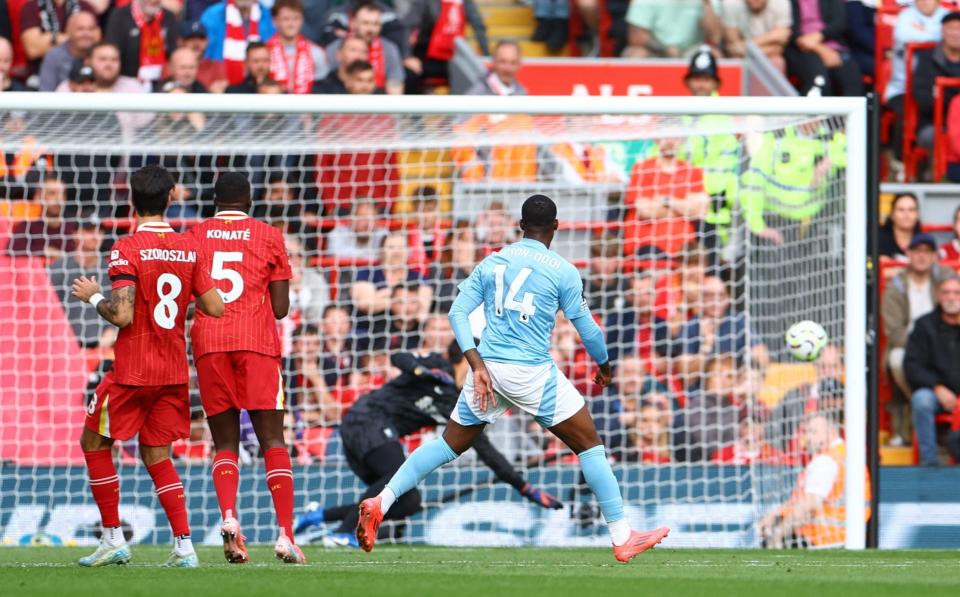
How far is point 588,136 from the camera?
39.4 ft

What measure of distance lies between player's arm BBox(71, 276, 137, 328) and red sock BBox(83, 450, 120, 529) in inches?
27.7

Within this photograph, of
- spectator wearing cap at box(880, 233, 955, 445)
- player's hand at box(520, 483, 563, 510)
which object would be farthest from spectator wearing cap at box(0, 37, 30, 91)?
spectator wearing cap at box(880, 233, 955, 445)

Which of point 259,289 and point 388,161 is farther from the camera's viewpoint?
point 388,161

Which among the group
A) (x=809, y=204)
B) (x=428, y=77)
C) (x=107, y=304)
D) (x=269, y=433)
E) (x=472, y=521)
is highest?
(x=428, y=77)

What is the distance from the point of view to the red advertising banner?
50.4 ft

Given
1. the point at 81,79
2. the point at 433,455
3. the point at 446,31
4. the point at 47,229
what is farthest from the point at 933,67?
the point at 433,455

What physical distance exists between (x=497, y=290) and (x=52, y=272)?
219 inches

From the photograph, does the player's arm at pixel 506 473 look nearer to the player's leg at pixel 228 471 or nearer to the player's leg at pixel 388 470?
the player's leg at pixel 388 470

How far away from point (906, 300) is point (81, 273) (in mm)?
6799

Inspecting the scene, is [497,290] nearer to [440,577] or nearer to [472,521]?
[440,577]

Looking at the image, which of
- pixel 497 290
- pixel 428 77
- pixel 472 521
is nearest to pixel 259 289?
pixel 497 290

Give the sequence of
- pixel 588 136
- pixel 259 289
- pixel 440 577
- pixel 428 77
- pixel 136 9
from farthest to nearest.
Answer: pixel 428 77
pixel 136 9
pixel 588 136
pixel 259 289
pixel 440 577

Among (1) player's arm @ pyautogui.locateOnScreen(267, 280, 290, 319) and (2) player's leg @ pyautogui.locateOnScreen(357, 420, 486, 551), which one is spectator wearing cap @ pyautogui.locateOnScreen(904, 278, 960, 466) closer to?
(2) player's leg @ pyautogui.locateOnScreen(357, 420, 486, 551)

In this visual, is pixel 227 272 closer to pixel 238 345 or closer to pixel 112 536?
pixel 238 345
